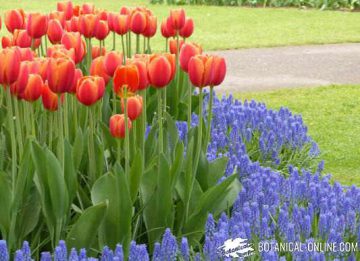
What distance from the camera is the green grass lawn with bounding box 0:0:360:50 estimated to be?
1132 centimetres

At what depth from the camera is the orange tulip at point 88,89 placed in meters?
2.90

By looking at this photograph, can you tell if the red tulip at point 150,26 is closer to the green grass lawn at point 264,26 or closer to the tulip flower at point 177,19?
the tulip flower at point 177,19

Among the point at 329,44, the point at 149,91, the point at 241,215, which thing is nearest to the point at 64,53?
the point at 241,215

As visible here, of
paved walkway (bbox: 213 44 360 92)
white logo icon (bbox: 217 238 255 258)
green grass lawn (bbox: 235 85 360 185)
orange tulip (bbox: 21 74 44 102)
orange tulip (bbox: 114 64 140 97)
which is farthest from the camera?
paved walkway (bbox: 213 44 360 92)

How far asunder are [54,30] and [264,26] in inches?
350

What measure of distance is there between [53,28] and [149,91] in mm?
1022

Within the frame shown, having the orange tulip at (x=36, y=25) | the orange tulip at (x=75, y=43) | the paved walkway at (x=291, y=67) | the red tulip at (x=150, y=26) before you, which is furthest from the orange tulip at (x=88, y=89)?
the paved walkway at (x=291, y=67)

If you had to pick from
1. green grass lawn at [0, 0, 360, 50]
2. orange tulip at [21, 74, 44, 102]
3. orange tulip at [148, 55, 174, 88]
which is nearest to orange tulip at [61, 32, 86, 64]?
orange tulip at [21, 74, 44, 102]

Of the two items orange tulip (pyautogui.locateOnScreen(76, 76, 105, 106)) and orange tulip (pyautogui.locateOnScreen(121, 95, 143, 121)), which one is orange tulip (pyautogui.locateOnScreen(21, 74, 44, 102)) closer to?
orange tulip (pyautogui.locateOnScreen(76, 76, 105, 106))

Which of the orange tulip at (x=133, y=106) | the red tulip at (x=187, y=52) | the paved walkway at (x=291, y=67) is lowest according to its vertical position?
the paved walkway at (x=291, y=67)

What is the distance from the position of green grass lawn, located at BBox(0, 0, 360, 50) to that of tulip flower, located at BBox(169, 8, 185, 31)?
6529 mm

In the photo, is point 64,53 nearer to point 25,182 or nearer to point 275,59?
point 25,182

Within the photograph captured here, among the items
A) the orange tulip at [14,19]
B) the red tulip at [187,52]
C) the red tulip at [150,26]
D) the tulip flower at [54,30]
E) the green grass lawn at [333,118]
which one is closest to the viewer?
the red tulip at [187,52]

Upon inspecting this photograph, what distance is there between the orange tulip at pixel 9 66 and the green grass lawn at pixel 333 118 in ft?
10.7
